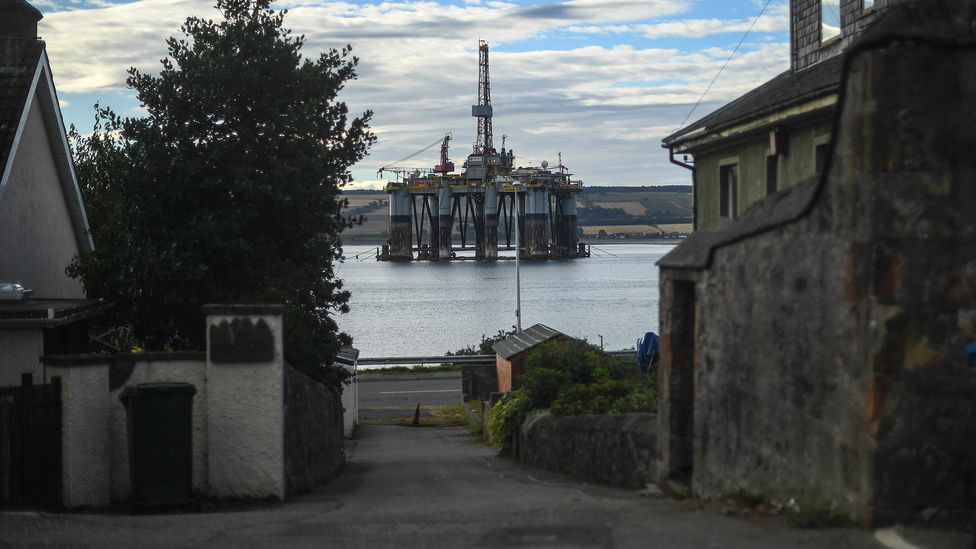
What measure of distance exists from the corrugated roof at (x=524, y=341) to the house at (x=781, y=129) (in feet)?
43.6

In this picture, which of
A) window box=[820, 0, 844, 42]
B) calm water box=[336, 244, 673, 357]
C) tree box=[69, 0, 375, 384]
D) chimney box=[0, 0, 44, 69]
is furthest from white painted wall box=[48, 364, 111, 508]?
calm water box=[336, 244, 673, 357]

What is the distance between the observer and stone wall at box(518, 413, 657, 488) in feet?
44.4

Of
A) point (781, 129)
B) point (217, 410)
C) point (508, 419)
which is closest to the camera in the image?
point (217, 410)

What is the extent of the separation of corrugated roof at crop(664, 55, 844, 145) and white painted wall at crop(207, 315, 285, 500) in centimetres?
539

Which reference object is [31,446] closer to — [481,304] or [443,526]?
[443,526]

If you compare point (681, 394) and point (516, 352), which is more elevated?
point (681, 394)

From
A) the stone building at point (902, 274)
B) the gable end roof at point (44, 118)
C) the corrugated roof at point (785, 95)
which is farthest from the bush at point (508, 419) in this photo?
the stone building at point (902, 274)

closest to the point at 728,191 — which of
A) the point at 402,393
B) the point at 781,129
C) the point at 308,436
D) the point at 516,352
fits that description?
the point at 781,129

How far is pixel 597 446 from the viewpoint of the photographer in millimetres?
15133

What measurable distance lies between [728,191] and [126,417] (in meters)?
7.65

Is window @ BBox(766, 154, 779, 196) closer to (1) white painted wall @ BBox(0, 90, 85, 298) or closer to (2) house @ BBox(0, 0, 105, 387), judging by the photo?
(2) house @ BBox(0, 0, 105, 387)

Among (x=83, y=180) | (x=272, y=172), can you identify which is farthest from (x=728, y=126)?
(x=83, y=180)

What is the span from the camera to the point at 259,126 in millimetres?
18750

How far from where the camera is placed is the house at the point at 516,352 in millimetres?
28234
